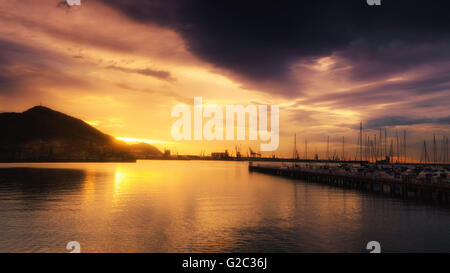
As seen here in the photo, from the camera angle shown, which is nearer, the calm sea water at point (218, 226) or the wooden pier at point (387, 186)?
the calm sea water at point (218, 226)

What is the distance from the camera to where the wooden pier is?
47.3m

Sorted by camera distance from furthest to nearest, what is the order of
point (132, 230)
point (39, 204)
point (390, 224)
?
1. point (39, 204)
2. point (390, 224)
3. point (132, 230)

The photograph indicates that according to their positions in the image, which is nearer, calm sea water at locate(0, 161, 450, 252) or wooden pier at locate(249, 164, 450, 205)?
calm sea water at locate(0, 161, 450, 252)

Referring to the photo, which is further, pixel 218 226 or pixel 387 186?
pixel 387 186

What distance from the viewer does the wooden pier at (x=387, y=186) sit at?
47.3 metres

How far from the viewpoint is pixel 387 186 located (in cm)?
6975

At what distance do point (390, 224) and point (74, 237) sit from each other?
29209 millimetres

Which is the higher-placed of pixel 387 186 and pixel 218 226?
pixel 218 226

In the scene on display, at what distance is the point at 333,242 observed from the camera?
81.3ft
